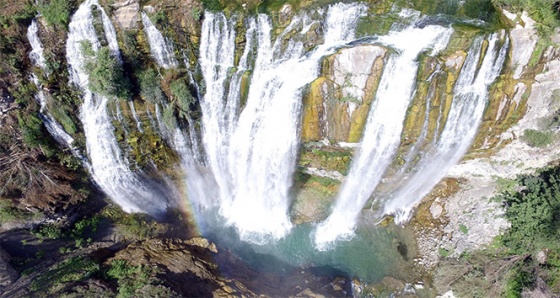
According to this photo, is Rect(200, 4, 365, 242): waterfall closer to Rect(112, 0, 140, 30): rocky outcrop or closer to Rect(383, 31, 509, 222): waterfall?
Rect(112, 0, 140, 30): rocky outcrop

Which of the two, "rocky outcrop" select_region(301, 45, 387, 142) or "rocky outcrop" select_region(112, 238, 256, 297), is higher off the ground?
"rocky outcrop" select_region(301, 45, 387, 142)

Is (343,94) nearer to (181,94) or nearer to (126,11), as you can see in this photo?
(181,94)

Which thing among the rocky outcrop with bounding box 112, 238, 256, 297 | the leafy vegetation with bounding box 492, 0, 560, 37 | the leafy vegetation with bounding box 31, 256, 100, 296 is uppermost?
the leafy vegetation with bounding box 492, 0, 560, 37

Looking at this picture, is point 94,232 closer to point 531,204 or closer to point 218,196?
point 218,196

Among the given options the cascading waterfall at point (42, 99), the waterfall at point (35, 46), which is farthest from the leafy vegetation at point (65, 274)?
the waterfall at point (35, 46)

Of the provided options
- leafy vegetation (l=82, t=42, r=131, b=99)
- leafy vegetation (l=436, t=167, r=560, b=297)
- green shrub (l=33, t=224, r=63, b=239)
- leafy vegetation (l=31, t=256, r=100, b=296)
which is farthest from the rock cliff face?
green shrub (l=33, t=224, r=63, b=239)

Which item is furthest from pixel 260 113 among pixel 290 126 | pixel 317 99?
pixel 317 99
